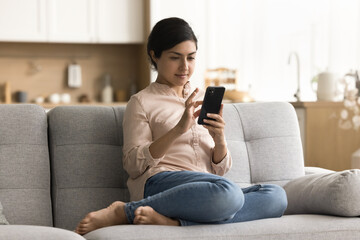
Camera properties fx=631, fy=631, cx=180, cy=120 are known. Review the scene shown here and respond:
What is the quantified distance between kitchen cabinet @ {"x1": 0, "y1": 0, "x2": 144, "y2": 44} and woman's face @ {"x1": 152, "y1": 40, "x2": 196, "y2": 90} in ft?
12.1

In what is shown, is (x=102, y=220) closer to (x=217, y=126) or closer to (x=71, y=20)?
(x=217, y=126)

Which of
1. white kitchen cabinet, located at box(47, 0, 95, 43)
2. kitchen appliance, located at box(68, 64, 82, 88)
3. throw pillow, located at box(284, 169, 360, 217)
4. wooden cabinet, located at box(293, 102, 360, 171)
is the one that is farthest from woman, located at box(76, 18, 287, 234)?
kitchen appliance, located at box(68, 64, 82, 88)

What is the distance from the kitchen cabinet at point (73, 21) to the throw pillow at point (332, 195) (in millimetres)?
4077

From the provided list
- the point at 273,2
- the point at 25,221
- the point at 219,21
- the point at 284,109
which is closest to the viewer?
the point at 25,221

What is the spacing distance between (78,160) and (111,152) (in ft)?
0.46

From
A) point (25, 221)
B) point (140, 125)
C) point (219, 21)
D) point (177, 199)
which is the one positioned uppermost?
point (219, 21)

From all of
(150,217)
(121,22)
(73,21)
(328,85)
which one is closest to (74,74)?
(73,21)

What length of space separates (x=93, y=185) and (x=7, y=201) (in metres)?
0.33

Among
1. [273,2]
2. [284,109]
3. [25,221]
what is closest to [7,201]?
[25,221]

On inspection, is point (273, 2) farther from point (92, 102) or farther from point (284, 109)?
point (284, 109)

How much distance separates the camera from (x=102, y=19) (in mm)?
6125

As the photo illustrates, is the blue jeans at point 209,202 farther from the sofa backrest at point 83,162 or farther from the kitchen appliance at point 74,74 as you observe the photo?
the kitchen appliance at point 74,74

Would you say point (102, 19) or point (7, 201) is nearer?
point (7, 201)

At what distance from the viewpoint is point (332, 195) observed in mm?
2191
